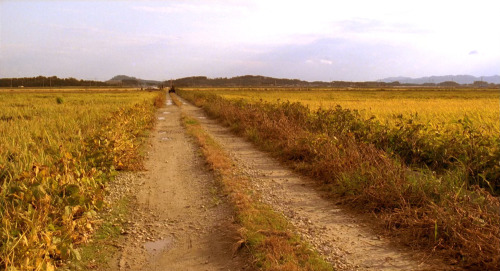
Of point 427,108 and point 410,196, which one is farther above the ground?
point 427,108

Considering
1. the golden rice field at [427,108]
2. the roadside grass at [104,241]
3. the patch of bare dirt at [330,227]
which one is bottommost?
the roadside grass at [104,241]

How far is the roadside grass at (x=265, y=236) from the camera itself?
3.30m

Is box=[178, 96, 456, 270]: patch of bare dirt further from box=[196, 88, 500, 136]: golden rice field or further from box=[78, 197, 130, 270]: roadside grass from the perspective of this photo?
box=[196, 88, 500, 136]: golden rice field

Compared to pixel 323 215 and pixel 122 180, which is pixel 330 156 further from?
pixel 122 180

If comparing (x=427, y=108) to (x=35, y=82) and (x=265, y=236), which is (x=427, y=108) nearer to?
(x=265, y=236)

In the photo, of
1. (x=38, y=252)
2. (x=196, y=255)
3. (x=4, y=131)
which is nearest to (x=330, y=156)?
(x=196, y=255)

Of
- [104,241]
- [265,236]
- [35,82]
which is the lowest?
[104,241]

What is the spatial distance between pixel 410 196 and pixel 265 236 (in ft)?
6.82

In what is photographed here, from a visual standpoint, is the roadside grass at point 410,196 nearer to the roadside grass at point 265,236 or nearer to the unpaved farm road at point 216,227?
the unpaved farm road at point 216,227

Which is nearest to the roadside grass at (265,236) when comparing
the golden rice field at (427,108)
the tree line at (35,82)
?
the golden rice field at (427,108)

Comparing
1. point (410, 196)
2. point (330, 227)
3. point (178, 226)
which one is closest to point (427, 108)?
point (410, 196)

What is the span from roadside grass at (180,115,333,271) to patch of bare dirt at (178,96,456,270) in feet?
0.57

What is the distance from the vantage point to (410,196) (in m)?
4.60

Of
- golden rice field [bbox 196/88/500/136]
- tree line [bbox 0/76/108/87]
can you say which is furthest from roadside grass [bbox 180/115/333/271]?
tree line [bbox 0/76/108/87]
